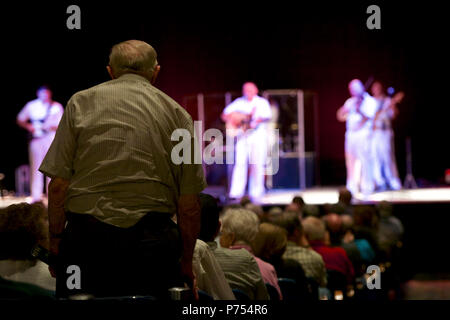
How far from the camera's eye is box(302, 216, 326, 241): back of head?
450 cm

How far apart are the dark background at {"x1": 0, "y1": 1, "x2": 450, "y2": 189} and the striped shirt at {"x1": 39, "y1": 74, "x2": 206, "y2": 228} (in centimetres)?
793

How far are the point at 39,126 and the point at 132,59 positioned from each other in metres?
8.22

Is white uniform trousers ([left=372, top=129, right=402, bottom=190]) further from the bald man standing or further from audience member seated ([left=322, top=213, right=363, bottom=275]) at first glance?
the bald man standing

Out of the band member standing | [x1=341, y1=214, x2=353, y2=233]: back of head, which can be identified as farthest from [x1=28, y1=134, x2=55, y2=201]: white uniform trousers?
[x1=341, y1=214, x2=353, y2=233]: back of head

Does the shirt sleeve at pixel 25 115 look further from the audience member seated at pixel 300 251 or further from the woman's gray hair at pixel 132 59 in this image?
the woman's gray hair at pixel 132 59

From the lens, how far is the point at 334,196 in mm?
9945

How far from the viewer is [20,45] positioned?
10141mm

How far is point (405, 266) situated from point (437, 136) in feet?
15.8

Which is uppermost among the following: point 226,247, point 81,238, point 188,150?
point 188,150

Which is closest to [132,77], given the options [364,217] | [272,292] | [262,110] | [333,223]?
[272,292]

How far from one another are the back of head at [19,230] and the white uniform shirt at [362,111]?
804cm

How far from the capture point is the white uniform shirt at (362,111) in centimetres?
997
